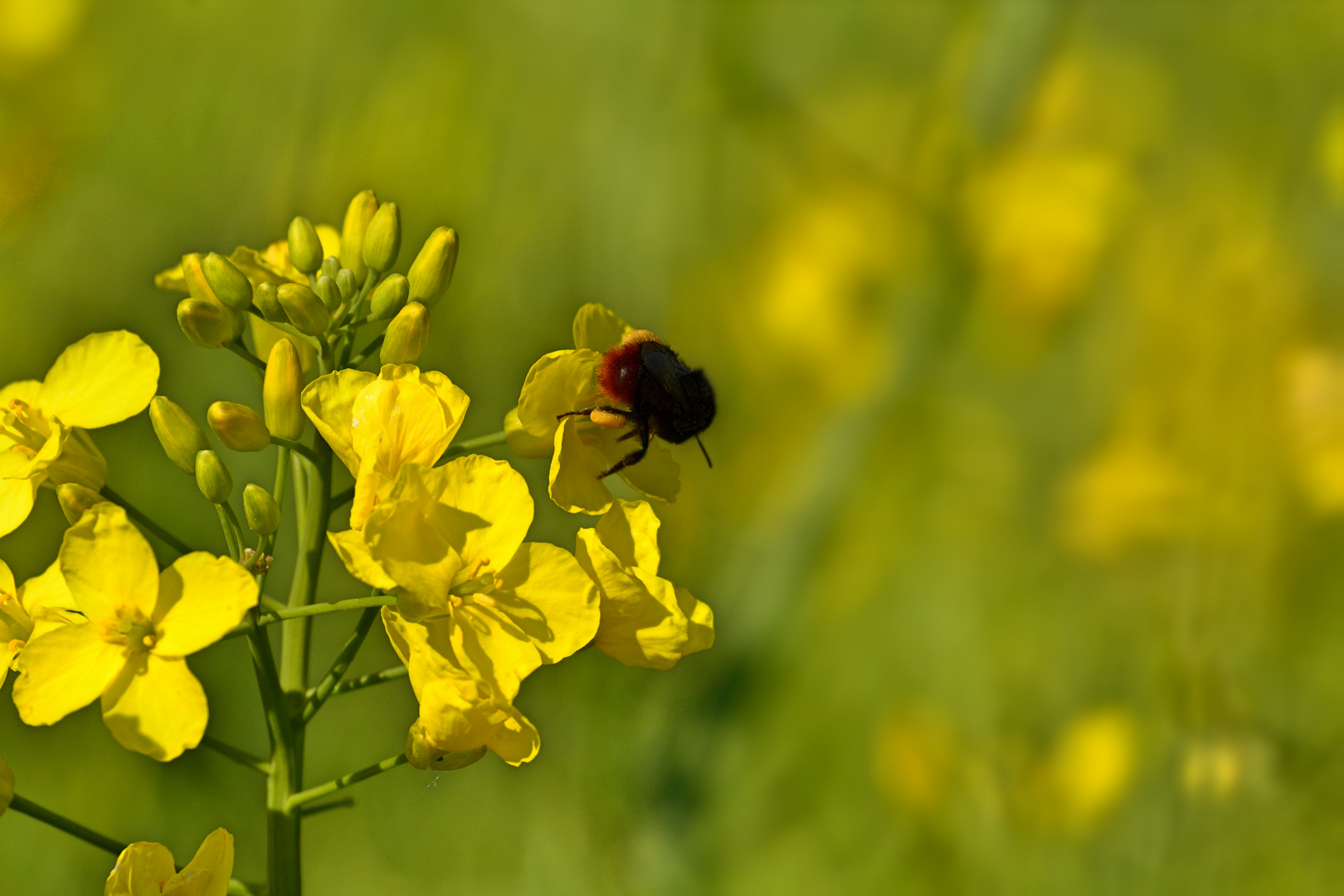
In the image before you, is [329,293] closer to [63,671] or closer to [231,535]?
[231,535]

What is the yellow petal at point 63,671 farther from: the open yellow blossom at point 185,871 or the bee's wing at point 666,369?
the bee's wing at point 666,369

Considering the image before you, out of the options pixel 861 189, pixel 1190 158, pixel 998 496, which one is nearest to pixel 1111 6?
pixel 1190 158

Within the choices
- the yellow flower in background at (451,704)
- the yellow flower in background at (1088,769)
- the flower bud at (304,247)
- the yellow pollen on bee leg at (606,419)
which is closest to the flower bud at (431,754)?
the yellow flower in background at (451,704)

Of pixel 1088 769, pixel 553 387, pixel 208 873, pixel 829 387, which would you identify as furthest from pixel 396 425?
pixel 829 387

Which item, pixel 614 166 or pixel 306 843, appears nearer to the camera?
pixel 306 843

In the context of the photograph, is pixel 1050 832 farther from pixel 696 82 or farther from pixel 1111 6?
pixel 1111 6

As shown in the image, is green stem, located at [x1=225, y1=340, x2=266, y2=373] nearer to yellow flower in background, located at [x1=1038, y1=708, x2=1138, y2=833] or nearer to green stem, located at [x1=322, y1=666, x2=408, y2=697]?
green stem, located at [x1=322, y1=666, x2=408, y2=697]
